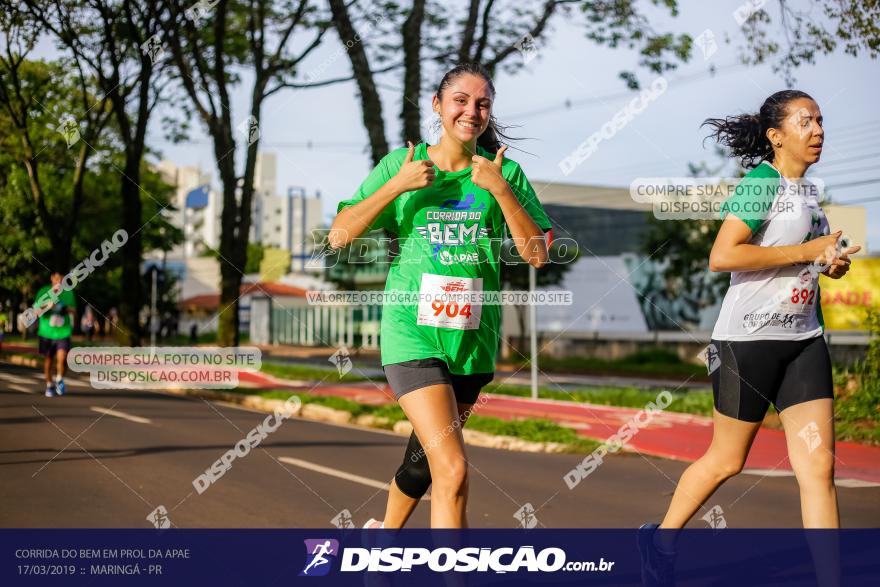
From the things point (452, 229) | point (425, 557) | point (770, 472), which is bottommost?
point (770, 472)

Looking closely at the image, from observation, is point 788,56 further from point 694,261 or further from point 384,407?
point 694,261

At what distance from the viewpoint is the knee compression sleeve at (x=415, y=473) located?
374cm

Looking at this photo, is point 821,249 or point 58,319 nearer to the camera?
point 821,249

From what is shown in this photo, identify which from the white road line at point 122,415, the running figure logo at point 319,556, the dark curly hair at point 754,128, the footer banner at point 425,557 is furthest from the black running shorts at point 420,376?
the white road line at point 122,415

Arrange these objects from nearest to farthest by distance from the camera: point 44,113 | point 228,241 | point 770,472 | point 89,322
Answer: point 770,472 → point 228,241 → point 44,113 → point 89,322

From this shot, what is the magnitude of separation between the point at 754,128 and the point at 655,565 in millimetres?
1832

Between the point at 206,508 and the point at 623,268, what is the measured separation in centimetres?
3719

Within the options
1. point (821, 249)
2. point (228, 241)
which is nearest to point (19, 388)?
point (228, 241)

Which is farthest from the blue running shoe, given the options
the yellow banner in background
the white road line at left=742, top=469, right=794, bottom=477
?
the yellow banner in background

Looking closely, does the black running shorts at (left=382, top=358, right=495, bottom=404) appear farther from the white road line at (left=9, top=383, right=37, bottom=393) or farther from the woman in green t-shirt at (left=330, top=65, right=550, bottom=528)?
the white road line at (left=9, top=383, right=37, bottom=393)

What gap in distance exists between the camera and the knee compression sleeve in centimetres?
374

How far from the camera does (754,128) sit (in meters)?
4.13

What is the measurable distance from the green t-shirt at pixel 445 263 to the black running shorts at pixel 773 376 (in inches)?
35.5

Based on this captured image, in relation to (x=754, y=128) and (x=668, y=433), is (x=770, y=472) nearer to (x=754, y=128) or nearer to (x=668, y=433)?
(x=668, y=433)
